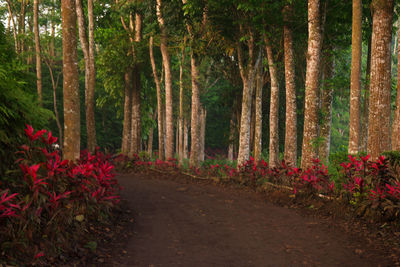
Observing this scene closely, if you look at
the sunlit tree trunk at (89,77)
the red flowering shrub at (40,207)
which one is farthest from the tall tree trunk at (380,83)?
the sunlit tree trunk at (89,77)

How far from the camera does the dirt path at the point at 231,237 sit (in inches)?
231

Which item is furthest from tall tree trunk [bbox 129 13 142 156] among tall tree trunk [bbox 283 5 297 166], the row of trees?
tall tree trunk [bbox 283 5 297 166]

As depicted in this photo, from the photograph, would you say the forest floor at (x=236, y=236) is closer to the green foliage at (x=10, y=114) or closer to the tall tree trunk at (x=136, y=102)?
the green foliage at (x=10, y=114)

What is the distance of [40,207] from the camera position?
202 inches

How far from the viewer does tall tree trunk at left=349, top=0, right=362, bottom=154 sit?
10.4 metres

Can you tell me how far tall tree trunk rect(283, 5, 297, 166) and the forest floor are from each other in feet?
8.77

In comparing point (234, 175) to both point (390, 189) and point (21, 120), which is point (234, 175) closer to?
point (390, 189)

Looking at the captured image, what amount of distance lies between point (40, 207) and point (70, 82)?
4.67 m

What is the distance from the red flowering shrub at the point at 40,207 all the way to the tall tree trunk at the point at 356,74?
25.5ft

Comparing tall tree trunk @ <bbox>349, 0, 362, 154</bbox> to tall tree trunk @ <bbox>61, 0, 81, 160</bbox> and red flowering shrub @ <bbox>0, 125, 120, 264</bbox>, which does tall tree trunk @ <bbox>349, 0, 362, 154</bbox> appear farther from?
tall tree trunk @ <bbox>61, 0, 81, 160</bbox>

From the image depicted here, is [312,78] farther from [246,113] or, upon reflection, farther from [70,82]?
[70,82]

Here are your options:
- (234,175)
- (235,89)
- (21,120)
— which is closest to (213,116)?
(235,89)

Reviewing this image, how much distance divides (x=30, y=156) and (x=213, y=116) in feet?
163

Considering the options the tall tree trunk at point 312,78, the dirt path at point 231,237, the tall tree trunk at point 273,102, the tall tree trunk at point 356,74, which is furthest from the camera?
the tall tree trunk at point 273,102
